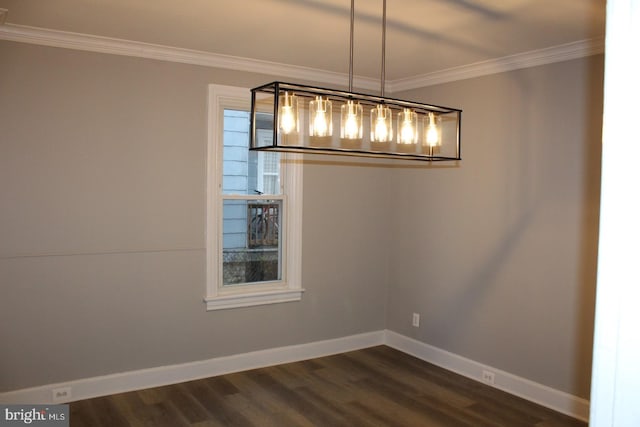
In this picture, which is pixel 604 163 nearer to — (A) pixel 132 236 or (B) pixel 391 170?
(A) pixel 132 236

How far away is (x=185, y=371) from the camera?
4.29 m

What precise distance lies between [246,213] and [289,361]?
4.50 feet

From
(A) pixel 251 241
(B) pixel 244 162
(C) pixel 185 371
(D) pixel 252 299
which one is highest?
(B) pixel 244 162

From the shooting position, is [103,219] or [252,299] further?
[252,299]

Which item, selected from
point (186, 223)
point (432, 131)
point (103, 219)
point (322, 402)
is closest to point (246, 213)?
point (186, 223)

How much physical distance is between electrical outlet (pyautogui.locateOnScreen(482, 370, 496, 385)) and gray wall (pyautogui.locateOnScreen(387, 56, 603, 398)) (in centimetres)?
9

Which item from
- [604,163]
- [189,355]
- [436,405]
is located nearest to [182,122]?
[189,355]

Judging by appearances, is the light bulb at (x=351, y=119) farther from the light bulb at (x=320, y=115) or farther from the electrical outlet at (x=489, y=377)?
the electrical outlet at (x=489, y=377)

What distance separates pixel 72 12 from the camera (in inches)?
127

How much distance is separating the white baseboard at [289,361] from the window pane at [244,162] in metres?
1.43

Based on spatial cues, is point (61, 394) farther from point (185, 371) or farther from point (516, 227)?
point (516, 227)

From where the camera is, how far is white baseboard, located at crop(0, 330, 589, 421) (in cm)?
375

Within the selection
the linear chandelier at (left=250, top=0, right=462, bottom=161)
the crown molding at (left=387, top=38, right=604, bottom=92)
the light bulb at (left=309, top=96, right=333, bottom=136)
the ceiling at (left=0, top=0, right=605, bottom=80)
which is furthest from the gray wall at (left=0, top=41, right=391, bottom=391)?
the light bulb at (left=309, top=96, right=333, bottom=136)

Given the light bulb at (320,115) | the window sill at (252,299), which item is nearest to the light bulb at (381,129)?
the light bulb at (320,115)
